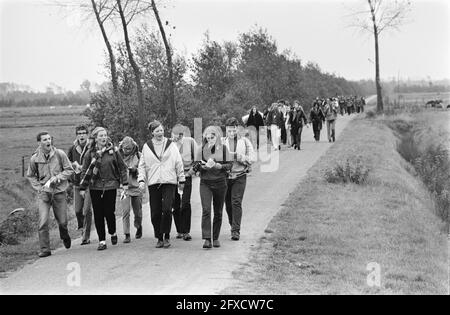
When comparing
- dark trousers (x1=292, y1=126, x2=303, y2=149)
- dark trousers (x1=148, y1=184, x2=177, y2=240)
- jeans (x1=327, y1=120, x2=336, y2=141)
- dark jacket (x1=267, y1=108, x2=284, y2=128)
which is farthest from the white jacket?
jeans (x1=327, y1=120, x2=336, y2=141)

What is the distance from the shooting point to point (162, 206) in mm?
10906

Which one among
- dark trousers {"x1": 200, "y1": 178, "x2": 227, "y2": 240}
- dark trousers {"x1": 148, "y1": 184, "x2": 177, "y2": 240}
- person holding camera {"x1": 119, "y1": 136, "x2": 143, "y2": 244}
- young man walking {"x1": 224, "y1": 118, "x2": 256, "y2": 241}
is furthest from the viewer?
person holding camera {"x1": 119, "y1": 136, "x2": 143, "y2": 244}

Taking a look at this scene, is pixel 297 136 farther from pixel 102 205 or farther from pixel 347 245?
pixel 102 205

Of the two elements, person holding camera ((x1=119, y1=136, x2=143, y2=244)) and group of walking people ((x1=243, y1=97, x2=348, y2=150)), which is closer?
person holding camera ((x1=119, y1=136, x2=143, y2=244))

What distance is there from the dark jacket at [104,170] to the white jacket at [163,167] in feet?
1.39

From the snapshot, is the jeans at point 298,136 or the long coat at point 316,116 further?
the long coat at point 316,116

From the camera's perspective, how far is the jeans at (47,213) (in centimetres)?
1071

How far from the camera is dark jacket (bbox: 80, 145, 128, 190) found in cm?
1096

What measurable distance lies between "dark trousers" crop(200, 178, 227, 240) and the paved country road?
31cm

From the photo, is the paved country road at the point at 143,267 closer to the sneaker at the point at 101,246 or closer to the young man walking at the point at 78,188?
the sneaker at the point at 101,246

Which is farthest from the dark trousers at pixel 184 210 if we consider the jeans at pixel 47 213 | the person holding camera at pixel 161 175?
the jeans at pixel 47 213

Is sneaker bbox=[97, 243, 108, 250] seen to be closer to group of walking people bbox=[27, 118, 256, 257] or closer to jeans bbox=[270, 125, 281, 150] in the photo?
group of walking people bbox=[27, 118, 256, 257]
